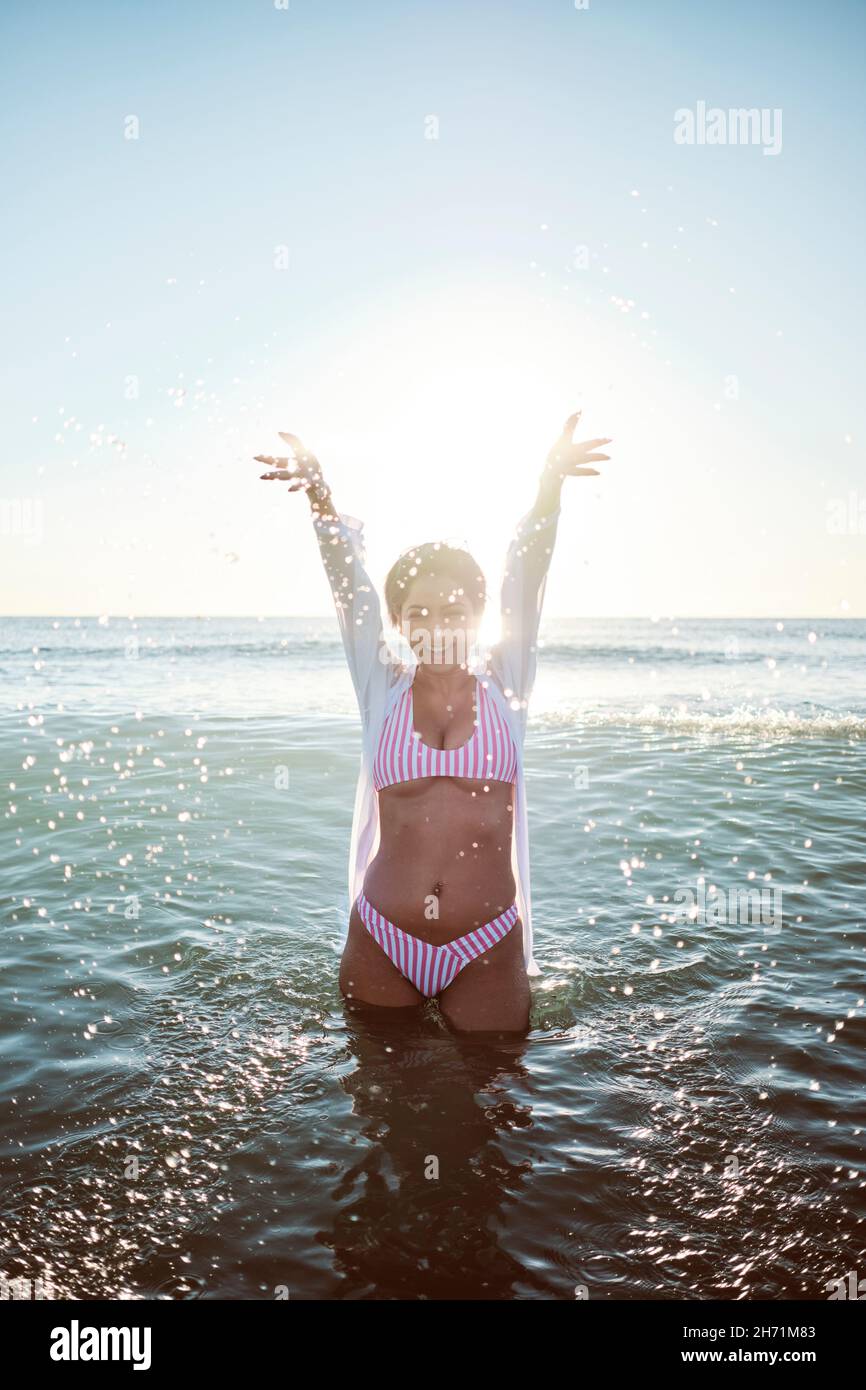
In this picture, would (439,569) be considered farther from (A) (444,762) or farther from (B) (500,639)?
(A) (444,762)

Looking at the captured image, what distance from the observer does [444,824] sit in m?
4.38

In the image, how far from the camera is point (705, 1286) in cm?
292

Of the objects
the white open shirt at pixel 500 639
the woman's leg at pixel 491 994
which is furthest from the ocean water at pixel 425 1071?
the white open shirt at pixel 500 639

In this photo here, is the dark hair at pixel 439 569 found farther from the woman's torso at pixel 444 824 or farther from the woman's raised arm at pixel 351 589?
the woman's torso at pixel 444 824

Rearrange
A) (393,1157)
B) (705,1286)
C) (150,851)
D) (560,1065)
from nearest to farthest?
(705,1286) → (393,1157) → (560,1065) → (150,851)

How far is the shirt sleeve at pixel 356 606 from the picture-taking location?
4684 mm

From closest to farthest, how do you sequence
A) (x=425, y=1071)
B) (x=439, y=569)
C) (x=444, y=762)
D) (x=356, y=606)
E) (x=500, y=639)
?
(x=425, y=1071) < (x=444, y=762) < (x=439, y=569) < (x=356, y=606) < (x=500, y=639)

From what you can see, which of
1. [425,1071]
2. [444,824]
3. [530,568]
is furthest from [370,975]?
[530,568]

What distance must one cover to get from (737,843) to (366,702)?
5.67m

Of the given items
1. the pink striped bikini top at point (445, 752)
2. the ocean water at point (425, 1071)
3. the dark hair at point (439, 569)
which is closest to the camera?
the ocean water at point (425, 1071)

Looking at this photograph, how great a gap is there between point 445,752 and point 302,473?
1.82 metres

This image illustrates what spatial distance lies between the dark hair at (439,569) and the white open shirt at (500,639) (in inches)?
7.4
